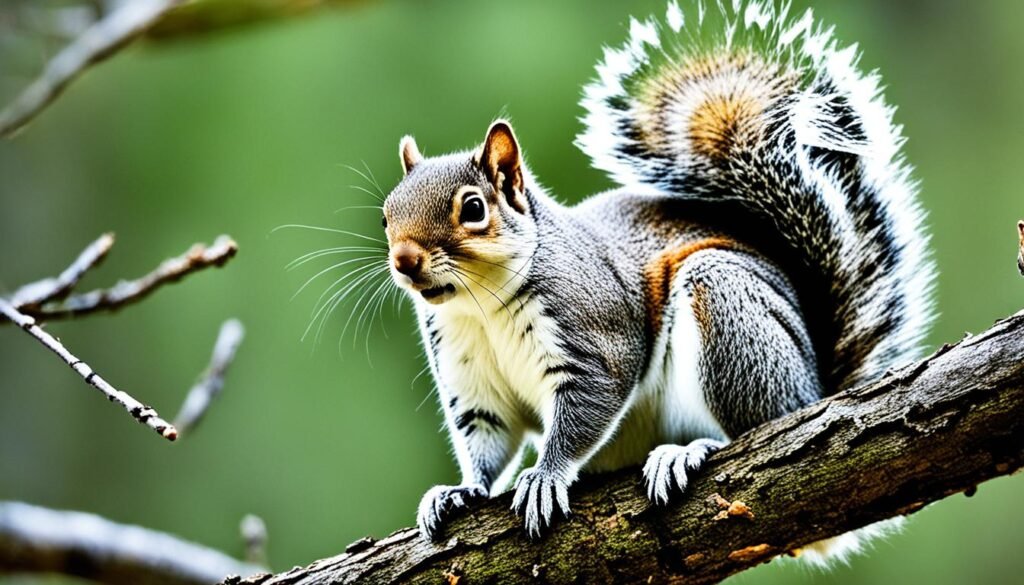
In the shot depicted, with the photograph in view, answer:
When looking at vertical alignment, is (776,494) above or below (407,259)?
below

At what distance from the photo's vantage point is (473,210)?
7.72 ft

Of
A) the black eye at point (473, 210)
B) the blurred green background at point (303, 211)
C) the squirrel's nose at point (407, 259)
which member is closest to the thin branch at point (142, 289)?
the squirrel's nose at point (407, 259)

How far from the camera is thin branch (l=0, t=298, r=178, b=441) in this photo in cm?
148

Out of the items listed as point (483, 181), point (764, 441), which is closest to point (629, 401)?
point (764, 441)

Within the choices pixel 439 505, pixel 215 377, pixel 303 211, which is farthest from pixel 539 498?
pixel 303 211

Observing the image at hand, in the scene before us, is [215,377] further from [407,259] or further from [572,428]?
[572,428]

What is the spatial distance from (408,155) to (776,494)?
49.5 inches

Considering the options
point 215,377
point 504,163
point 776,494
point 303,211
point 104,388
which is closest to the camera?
point 104,388

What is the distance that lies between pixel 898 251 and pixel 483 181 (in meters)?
1.05

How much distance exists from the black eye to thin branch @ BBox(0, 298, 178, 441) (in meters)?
0.96

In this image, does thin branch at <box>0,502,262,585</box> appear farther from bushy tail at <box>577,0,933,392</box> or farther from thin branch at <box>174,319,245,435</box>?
bushy tail at <box>577,0,933,392</box>

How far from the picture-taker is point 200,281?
18.6ft

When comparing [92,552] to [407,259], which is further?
[92,552]

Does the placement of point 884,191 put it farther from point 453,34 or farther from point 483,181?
point 453,34
